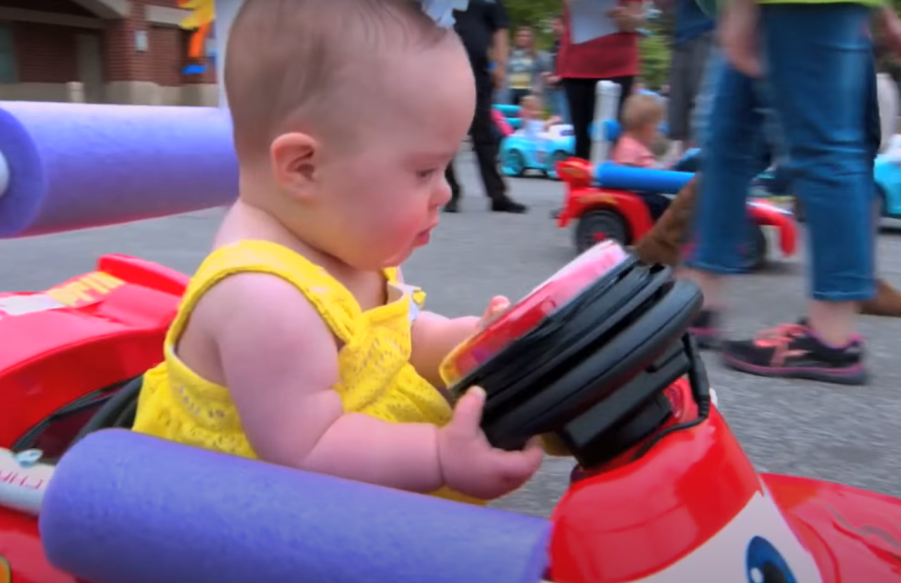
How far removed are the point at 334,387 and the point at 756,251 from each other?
8.06 feet

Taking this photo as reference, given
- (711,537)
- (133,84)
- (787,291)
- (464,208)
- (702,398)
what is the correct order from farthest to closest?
(133,84) → (464,208) → (787,291) → (702,398) → (711,537)

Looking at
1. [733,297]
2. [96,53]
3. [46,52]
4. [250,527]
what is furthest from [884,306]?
[96,53]

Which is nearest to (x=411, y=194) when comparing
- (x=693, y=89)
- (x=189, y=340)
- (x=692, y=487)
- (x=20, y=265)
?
(x=189, y=340)

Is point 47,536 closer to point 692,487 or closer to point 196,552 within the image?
point 196,552

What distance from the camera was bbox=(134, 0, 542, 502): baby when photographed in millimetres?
805

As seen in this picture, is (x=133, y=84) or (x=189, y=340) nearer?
(x=189, y=340)

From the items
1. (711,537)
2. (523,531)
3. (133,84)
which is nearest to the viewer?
(523,531)

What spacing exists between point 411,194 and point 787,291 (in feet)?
7.04

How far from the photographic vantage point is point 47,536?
693 mm

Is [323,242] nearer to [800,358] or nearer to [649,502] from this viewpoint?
[649,502]

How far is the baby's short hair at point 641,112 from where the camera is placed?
3695 mm

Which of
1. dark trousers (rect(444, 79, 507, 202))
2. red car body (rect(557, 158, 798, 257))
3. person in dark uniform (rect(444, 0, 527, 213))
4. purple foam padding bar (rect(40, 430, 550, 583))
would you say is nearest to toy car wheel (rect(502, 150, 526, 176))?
person in dark uniform (rect(444, 0, 527, 213))

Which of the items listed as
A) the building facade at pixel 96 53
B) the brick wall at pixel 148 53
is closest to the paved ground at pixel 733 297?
the building facade at pixel 96 53

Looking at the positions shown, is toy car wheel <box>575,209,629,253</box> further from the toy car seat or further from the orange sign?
the toy car seat
